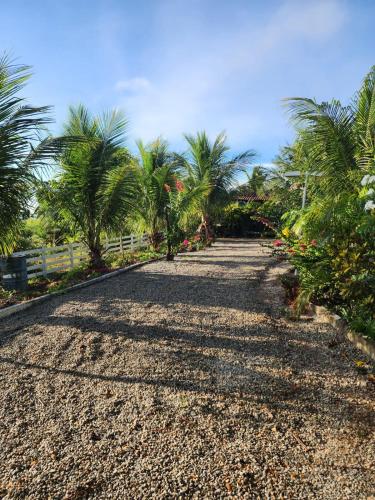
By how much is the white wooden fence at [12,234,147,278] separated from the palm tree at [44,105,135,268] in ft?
3.27

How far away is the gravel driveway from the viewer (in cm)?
193

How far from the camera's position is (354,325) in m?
3.87

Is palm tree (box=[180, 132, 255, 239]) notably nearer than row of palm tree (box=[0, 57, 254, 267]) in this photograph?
No

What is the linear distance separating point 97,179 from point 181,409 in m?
6.28

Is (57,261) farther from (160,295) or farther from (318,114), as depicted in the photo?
(318,114)

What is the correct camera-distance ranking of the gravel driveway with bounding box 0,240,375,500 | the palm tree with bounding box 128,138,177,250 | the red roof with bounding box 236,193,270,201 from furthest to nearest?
the red roof with bounding box 236,193,270,201
the palm tree with bounding box 128,138,177,250
the gravel driveway with bounding box 0,240,375,500

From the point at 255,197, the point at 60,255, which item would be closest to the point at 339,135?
the point at 60,255

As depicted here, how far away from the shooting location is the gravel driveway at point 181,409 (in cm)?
193

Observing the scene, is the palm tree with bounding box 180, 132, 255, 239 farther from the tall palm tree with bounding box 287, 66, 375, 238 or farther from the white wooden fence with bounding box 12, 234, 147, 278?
the tall palm tree with bounding box 287, 66, 375, 238

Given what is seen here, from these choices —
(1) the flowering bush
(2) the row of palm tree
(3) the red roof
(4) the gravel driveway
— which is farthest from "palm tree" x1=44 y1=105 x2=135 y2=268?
(3) the red roof

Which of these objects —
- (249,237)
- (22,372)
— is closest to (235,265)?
(22,372)

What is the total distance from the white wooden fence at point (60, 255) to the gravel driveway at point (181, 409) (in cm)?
325

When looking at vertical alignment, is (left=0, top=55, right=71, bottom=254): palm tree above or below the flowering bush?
above

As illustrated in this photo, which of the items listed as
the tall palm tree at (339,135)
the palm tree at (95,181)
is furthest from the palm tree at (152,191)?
the tall palm tree at (339,135)
